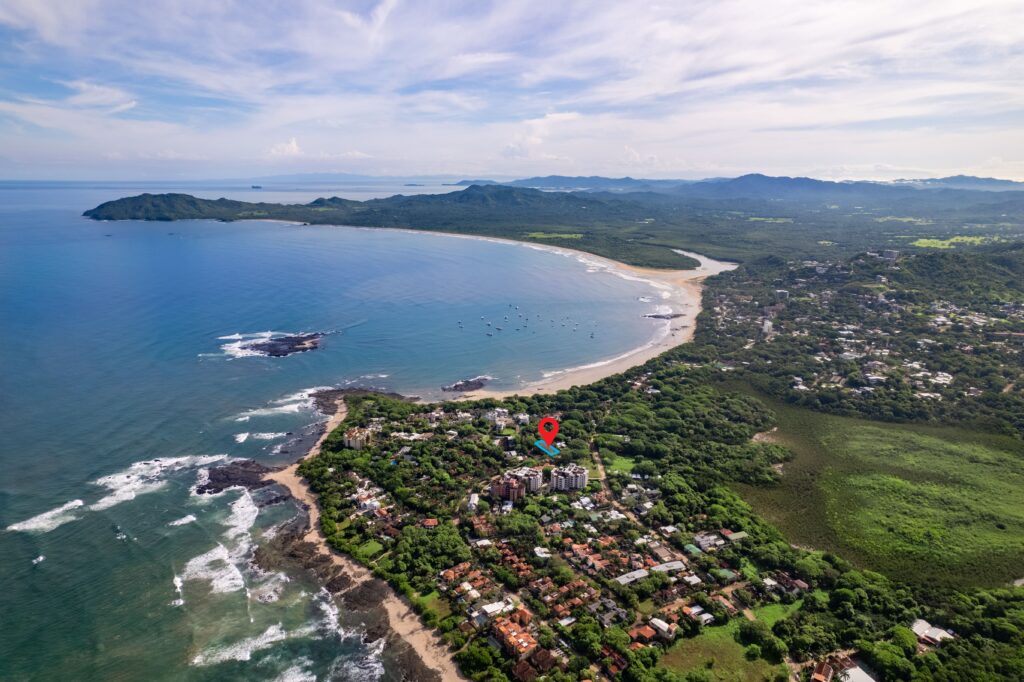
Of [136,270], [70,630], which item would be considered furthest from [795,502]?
[136,270]

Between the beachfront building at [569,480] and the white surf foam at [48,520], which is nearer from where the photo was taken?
the white surf foam at [48,520]

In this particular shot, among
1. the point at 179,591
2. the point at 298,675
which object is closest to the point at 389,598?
the point at 298,675

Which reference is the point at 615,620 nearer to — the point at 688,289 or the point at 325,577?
the point at 325,577

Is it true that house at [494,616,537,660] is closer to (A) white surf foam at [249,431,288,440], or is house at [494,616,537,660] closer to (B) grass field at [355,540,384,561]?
(B) grass field at [355,540,384,561]

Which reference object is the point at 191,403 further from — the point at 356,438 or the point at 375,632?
the point at 375,632

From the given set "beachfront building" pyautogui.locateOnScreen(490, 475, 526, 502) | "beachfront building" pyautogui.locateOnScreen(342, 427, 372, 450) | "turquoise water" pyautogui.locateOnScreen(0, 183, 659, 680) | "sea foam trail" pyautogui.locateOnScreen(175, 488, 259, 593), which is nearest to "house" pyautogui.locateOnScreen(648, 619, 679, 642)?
"beachfront building" pyautogui.locateOnScreen(490, 475, 526, 502)

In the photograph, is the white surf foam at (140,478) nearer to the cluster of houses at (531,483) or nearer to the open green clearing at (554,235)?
the cluster of houses at (531,483)

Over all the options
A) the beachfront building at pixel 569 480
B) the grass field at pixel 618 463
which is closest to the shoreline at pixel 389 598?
the beachfront building at pixel 569 480
